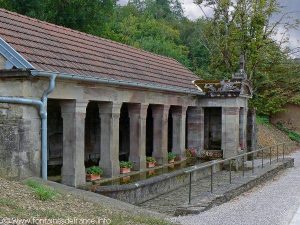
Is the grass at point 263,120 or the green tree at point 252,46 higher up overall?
the green tree at point 252,46

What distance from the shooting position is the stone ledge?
9870 mm

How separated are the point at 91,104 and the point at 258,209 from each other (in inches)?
331

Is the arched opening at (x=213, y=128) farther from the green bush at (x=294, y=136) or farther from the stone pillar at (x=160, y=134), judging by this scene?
the green bush at (x=294, y=136)

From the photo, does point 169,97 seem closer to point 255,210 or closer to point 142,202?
point 142,202

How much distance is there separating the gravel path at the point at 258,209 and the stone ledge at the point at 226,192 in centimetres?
15

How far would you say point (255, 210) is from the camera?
10508 millimetres

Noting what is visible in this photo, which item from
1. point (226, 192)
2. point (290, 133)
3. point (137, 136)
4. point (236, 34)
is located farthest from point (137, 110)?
point (290, 133)

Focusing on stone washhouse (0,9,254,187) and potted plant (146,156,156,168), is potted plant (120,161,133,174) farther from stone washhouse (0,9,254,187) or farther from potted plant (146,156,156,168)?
potted plant (146,156,156,168)

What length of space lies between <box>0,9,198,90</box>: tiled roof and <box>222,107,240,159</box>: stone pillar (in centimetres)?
186

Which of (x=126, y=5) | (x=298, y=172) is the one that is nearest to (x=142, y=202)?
(x=298, y=172)

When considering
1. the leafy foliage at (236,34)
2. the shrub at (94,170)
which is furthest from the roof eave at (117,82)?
the leafy foliage at (236,34)

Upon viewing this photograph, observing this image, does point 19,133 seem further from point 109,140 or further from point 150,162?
point 150,162

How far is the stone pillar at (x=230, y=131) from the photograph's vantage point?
63.0ft

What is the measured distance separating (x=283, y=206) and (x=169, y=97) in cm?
702
